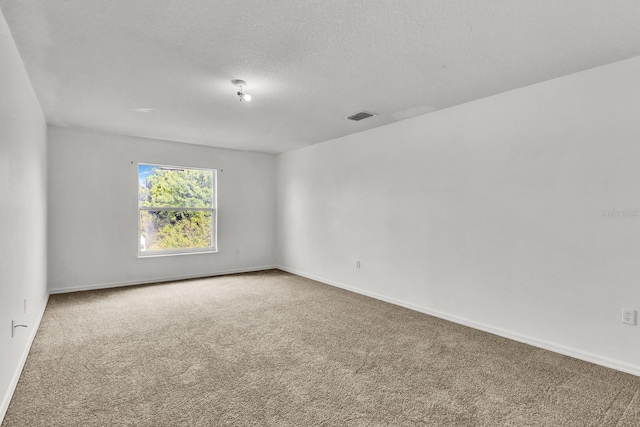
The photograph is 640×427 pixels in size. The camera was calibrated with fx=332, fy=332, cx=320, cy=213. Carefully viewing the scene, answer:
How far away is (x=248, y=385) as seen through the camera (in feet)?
7.25

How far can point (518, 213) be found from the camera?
3.06 m

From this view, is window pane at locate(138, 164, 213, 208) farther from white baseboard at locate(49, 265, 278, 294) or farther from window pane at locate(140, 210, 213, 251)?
white baseboard at locate(49, 265, 278, 294)

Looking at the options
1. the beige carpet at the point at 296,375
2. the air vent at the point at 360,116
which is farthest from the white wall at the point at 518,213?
the air vent at the point at 360,116

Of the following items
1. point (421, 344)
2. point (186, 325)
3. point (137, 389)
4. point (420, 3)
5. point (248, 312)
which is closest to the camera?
point (420, 3)

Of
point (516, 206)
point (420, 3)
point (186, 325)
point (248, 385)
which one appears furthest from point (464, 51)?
point (186, 325)

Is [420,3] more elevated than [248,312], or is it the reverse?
[420,3]

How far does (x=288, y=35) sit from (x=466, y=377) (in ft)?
8.60

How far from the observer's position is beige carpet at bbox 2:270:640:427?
6.22 ft

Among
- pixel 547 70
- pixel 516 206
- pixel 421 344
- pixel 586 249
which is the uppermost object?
pixel 547 70

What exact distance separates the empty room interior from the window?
0.32m

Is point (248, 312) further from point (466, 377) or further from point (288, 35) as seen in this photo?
point (288, 35)

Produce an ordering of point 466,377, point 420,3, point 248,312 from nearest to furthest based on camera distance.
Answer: point 420,3
point 466,377
point 248,312

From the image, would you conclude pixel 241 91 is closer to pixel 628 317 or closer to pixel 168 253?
pixel 168 253

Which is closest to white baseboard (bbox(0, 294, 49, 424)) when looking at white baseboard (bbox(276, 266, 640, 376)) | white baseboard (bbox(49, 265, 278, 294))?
white baseboard (bbox(49, 265, 278, 294))
